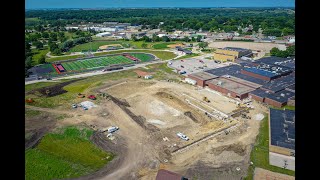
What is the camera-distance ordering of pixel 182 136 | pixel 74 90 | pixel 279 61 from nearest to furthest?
pixel 182 136, pixel 74 90, pixel 279 61

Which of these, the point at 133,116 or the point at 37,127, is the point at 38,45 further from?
the point at 133,116

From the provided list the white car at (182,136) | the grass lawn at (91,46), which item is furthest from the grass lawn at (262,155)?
the grass lawn at (91,46)

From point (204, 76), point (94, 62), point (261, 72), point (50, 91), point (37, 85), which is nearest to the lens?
point (50, 91)

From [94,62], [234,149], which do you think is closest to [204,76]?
[234,149]

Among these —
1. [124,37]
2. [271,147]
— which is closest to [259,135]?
[271,147]

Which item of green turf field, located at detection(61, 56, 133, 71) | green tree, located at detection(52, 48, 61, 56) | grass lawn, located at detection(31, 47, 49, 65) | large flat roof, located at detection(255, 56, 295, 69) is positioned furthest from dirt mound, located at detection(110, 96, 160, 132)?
green tree, located at detection(52, 48, 61, 56)

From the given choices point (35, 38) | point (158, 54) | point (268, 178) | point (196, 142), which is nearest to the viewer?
point (268, 178)
